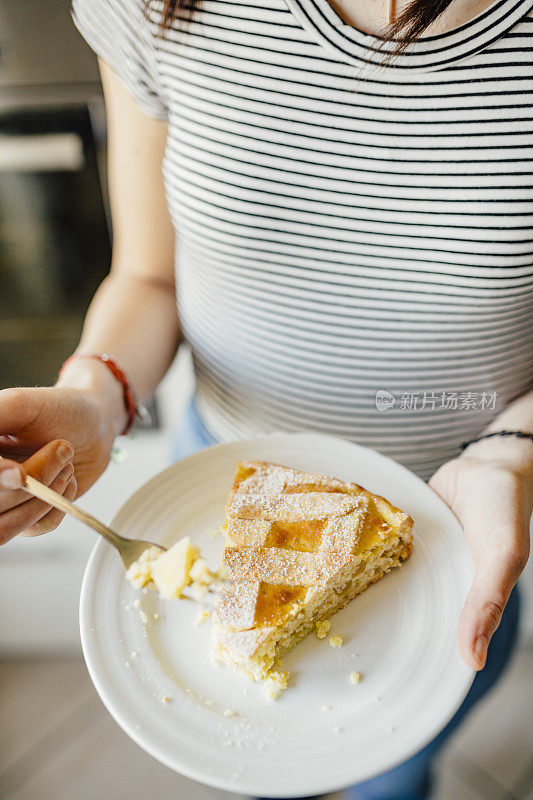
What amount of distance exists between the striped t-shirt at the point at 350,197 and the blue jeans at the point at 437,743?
0.26 m

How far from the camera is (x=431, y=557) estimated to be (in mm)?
657

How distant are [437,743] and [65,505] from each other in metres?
0.45

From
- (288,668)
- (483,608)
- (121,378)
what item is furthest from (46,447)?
(483,608)

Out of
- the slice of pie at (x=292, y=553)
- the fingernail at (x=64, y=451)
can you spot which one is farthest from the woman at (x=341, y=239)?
the slice of pie at (x=292, y=553)

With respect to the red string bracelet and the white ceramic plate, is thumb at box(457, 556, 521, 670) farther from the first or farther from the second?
the red string bracelet

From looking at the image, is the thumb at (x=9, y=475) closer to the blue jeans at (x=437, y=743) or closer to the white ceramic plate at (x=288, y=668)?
the white ceramic plate at (x=288, y=668)

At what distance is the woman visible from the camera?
59cm

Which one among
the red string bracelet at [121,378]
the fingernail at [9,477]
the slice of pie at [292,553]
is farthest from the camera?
the red string bracelet at [121,378]

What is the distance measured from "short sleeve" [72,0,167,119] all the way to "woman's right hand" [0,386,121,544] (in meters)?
0.36

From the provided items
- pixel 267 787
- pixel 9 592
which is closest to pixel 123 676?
pixel 267 787

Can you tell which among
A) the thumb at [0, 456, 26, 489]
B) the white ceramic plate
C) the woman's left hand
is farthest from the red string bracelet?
the woman's left hand

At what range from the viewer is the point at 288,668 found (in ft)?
2.00

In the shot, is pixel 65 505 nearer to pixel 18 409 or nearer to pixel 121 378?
pixel 18 409

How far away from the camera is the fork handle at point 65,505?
0.54 meters
